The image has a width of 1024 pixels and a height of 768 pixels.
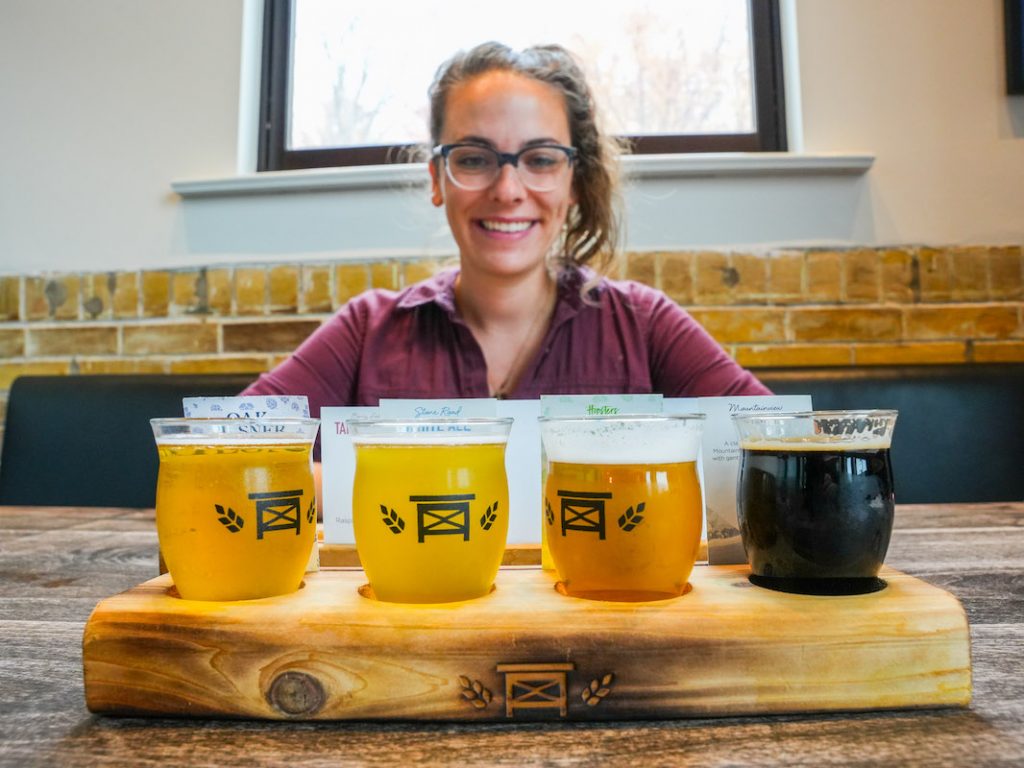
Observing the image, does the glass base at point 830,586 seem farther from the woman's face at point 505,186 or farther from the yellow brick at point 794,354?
the yellow brick at point 794,354

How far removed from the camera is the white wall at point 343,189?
2133 mm

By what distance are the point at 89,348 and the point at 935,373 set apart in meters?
2.27

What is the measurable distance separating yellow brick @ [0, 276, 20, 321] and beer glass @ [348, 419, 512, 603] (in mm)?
2221

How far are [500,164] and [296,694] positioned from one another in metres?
1.25

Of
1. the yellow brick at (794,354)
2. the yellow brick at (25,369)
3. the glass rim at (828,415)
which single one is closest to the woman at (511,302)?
the yellow brick at (794,354)

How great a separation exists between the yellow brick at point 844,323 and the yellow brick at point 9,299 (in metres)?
2.22

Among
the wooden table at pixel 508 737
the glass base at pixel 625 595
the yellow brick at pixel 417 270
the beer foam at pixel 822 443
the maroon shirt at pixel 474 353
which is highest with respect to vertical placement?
the yellow brick at pixel 417 270

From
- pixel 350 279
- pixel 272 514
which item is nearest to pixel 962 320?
pixel 350 279

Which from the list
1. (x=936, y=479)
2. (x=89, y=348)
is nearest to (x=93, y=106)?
(x=89, y=348)

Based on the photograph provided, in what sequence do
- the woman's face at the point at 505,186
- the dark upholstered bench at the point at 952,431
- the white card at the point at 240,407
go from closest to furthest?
the white card at the point at 240,407, the woman's face at the point at 505,186, the dark upholstered bench at the point at 952,431

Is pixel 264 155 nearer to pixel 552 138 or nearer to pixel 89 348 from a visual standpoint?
pixel 89 348

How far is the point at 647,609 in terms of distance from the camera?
20.9 inches

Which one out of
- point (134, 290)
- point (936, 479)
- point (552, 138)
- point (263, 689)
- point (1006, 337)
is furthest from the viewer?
point (134, 290)

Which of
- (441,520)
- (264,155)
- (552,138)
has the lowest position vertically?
(441,520)
